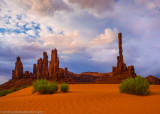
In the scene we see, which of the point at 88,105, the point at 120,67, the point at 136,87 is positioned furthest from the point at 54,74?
the point at 88,105

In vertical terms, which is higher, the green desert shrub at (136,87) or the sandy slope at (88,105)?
the green desert shrub at (136,87)

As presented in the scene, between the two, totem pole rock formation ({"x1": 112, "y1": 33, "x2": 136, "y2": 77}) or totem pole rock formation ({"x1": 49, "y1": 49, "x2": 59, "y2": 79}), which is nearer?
totem pole rock formation ({"x1": 112, "y1": 33, "x2": 136, "y2": 77})

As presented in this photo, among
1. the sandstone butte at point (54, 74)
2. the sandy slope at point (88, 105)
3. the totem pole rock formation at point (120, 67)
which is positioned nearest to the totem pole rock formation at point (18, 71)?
the sandstone butte at point (54, 74)

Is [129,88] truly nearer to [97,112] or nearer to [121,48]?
[97,112]

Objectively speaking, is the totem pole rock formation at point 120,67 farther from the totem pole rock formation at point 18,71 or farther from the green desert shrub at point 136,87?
the totem pole rock formation at point 18,71

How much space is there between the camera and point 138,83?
9.95 m

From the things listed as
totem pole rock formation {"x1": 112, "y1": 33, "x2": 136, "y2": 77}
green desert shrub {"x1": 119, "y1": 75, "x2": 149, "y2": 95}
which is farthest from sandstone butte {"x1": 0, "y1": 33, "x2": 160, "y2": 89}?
green desert shrub {"x1": 119, "y1": 75, "x2": 149, "y2": 95}

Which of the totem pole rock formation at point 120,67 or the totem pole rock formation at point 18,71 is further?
the totem pole rock formation at point 18,71

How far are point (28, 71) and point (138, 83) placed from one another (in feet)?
226

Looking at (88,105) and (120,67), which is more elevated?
(120,67)

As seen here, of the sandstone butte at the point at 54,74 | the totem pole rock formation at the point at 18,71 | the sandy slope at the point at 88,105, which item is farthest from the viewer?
the totem pole rock formation at the point at 18,71

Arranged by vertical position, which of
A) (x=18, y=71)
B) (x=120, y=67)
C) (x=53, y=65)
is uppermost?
(x=53, y=65)

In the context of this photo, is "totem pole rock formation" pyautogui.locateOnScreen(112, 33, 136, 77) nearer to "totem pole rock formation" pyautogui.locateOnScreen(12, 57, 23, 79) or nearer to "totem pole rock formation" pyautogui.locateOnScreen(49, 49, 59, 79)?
"totem pole rock formation" pyautogui.locateOnScreen(49, 49, 59, 79)

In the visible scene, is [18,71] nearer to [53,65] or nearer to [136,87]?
[53,65]
